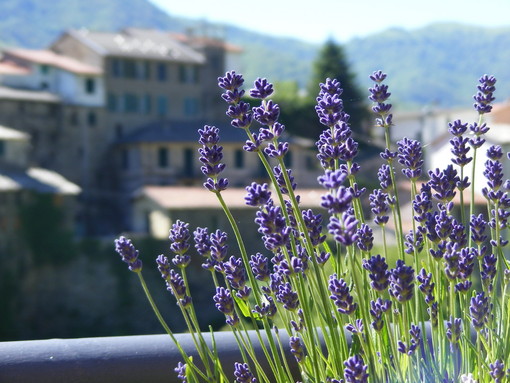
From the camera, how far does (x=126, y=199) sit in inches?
1517

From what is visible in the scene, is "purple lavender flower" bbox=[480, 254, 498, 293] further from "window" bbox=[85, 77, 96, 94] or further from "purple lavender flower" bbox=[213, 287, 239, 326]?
"window" bbox=[85, 77, 96, 94]

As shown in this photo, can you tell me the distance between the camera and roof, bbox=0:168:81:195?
1171 inches

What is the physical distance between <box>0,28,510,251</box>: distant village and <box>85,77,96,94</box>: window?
4 centimetres

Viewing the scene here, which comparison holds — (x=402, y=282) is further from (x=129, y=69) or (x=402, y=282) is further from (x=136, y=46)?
(x=136, y=46)

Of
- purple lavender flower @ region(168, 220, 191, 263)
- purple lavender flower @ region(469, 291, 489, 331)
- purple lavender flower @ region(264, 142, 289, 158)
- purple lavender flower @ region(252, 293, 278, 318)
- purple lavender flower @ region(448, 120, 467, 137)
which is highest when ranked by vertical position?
purple lavender flower @ region(448, 120, 467, 137)

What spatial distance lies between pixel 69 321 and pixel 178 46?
1752 cm

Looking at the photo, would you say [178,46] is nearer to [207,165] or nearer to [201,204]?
[201,204]

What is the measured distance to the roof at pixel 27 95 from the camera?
36.0 metres

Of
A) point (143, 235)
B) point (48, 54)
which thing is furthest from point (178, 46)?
point (143, 235)

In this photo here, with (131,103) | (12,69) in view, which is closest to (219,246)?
(12,69)

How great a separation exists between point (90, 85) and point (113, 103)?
1.42 m

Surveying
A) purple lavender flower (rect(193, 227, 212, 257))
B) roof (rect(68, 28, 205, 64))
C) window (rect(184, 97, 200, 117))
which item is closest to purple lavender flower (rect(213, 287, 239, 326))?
purple lavender flower (rect(193, 227, 212, 257))

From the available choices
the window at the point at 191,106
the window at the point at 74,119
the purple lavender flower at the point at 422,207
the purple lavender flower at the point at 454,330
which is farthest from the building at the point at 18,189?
the purple lavender flower at the point at 454,330

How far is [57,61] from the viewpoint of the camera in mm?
39719
